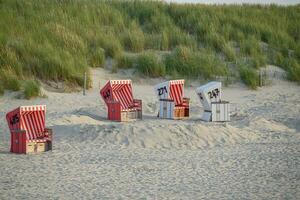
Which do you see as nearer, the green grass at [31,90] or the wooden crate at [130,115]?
the wooden crate at [130,115]

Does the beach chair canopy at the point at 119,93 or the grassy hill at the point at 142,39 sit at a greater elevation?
the grassy hill at the point at 142,39

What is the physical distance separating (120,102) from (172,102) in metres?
1.23

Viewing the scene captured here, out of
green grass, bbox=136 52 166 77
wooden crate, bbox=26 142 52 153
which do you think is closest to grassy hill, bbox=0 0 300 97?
green grass, bbox=136 52 166 77

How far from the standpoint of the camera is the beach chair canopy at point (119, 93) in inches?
704

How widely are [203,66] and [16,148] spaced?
39.8 feet

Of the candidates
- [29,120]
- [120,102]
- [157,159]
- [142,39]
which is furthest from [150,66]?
[157,159]

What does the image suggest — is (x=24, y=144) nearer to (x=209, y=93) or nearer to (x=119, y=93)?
(x=119, y=93)

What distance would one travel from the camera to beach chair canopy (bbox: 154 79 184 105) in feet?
60.4

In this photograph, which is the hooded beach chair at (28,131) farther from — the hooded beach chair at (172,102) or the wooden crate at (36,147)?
the hooded beach chair at (172,102)

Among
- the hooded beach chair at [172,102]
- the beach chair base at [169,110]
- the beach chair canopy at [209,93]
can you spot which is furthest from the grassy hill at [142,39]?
the beach chair canopy at [209,93]

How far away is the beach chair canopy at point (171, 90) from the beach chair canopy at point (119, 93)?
31.3 inches

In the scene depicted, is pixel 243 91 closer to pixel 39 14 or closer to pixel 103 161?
pixel 39 14

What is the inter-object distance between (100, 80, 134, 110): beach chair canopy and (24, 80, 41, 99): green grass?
2.81 metres

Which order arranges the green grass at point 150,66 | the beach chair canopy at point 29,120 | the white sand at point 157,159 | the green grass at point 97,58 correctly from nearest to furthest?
the white sand at point 157,159 → the beach chair canopy at point 29,120 → the green grass at point 150,66 → the green grass at point 97,58
